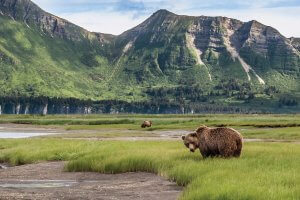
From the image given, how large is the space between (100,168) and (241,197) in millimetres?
18602

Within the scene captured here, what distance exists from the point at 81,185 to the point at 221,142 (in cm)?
955

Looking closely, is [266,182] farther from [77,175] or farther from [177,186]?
[77,175]

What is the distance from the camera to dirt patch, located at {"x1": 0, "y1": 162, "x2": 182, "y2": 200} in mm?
26656

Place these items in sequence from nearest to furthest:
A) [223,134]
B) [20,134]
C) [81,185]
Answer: [81,185] → [223,134] → [20,134]

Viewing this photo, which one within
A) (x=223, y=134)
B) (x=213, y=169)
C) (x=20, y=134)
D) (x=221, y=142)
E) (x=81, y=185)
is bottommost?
(x=20, y=134)

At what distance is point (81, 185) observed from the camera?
104ft

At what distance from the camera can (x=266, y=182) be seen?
23.2m

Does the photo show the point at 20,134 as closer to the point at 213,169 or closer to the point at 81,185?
the point at 81,185

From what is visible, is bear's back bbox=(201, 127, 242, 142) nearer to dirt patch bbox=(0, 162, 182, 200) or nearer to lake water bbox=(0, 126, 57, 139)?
dirt patch bbox=(0, 162, 182, 200)

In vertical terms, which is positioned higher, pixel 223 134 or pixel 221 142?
pixel 223 134

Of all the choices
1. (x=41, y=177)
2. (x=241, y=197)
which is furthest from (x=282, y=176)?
(x=41, y=177)

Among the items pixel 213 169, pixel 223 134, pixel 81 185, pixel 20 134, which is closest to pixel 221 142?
pixel 223 134

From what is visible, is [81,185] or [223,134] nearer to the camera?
[81,185]

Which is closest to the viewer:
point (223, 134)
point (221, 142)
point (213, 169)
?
point (213, 169)
